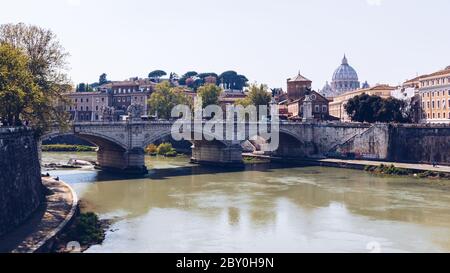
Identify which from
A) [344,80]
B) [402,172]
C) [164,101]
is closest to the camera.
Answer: [402,172]

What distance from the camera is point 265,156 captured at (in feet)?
163

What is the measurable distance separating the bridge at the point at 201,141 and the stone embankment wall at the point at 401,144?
29 cm

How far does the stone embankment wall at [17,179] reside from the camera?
58.9 ft

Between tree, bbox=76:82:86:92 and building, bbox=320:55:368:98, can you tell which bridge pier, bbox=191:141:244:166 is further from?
Result: building, bbox=320:55:368:98

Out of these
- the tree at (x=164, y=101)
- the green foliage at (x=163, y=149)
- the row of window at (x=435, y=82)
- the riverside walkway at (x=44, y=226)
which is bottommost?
the riverside walkway at (x=44, y=226)

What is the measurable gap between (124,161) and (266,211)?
51.7ft

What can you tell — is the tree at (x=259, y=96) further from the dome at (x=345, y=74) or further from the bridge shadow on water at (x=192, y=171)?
the dome at (x=345, y=74)

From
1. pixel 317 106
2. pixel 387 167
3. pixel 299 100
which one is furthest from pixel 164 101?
pixel 387 167

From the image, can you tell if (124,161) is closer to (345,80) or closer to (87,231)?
(87,231)

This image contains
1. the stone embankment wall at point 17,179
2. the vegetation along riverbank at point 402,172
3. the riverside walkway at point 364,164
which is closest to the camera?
the stone embankment wall at point 17,179

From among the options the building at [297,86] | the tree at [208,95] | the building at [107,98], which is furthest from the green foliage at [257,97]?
the building at [107,98]

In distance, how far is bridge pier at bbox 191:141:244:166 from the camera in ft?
144

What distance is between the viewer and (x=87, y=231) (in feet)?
63.2
